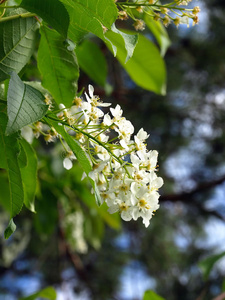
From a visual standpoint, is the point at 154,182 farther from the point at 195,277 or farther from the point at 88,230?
the point at 195,277

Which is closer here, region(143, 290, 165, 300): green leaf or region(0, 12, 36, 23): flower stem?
region(0, 12, 36, 23): flower stem

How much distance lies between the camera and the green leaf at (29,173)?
2.62 feet

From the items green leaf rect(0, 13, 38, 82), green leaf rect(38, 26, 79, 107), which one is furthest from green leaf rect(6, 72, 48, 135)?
green leaf rect(38, 26, 79, 107)

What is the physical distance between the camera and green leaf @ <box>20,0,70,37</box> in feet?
1.93

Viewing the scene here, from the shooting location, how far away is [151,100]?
11.7ft

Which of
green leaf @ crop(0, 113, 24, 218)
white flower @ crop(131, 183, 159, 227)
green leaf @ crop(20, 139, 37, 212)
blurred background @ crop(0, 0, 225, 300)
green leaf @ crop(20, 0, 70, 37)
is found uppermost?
green leaf @ crop(20, 0, 70, 37)

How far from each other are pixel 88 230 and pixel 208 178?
5.51ft

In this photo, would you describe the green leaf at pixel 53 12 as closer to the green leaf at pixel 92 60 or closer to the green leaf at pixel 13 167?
the green leaf at pixel 13 167

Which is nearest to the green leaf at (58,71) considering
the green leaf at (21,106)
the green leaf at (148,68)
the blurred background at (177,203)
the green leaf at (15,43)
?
the green leaf at (15,43)

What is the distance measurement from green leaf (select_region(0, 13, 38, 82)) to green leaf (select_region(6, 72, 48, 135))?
2.4 inches

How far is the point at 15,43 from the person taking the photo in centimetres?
65

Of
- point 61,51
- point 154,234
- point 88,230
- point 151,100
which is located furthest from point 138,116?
point 61,51

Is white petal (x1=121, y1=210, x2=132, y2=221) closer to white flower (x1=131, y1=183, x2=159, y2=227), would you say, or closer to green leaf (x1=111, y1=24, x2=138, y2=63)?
white flower (x1=131, y1=183, x2=159, y2=227)

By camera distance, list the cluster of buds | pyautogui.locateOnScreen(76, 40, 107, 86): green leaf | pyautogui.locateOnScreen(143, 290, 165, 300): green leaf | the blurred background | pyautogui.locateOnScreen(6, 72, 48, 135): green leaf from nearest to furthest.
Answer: pyautogui.locateOnScreen(6, 72, 48, 135): green leaf
the cluster of buds
pyautogui.locateOnScreen(143, 290, 165, 300): green leaf
pyautogui.locateOnScreen(76, 40, 107, 86): green leaf
the blurred background
